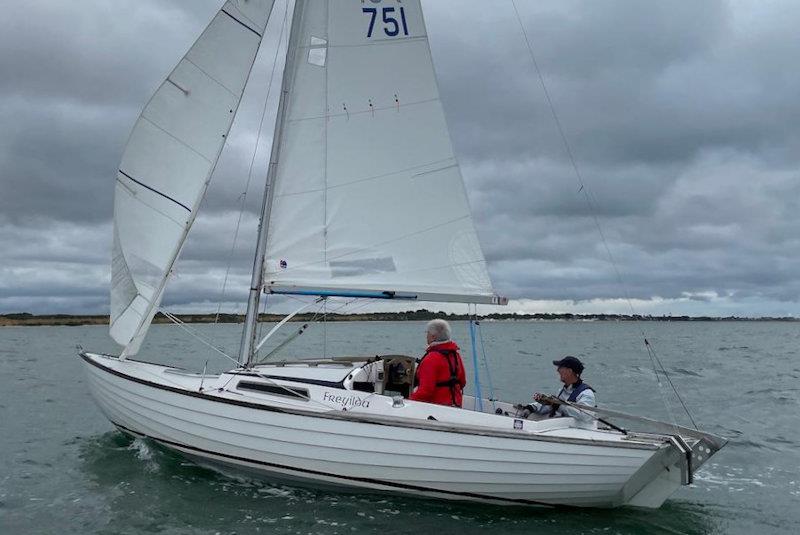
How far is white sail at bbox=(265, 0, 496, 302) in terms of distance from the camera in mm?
9516

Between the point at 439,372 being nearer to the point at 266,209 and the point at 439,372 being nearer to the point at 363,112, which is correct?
the point at 266,209

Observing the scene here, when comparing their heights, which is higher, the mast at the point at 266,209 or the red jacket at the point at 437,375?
the mast at the point at 266,209

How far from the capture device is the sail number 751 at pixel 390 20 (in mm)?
9656

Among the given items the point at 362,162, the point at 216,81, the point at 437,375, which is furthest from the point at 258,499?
the point at 216,81

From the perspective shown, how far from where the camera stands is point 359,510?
7906 mm

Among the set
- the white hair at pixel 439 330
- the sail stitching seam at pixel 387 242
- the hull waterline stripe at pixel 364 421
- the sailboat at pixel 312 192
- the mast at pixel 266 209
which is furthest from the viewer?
the mast at pixel 266 209

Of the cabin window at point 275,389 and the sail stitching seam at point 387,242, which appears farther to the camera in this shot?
the sail stitching seam at point 387,242

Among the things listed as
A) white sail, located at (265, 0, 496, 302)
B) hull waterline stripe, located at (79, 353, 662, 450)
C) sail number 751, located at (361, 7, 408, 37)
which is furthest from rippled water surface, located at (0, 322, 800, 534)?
sail number 751, located at (361, 7, 408, 37)

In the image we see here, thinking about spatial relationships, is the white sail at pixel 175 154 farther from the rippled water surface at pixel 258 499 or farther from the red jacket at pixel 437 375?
the red jacket at pixel 437 375

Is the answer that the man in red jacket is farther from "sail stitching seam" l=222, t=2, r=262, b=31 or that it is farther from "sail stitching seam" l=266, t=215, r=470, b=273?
"sail stitching seam" l=222, t=2, r=262, b=31

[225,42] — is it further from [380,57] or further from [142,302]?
[142,302]

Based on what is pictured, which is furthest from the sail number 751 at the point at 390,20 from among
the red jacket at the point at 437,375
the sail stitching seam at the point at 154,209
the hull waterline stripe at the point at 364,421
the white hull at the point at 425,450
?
the hull waterline stripe at the point at 364,421

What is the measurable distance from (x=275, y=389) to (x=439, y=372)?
223cm

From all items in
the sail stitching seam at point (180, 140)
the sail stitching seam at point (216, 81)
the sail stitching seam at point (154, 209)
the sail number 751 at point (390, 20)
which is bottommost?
the sail stitching seam at point (154, 209)
